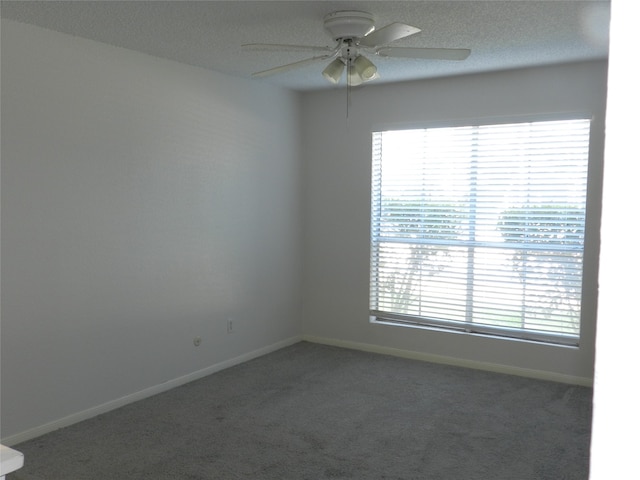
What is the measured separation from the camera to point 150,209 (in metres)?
4.22

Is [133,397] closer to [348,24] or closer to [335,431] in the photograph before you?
[335,431]

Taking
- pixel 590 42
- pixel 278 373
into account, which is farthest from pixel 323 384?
pixel 590 42

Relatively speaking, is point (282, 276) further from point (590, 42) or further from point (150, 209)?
point (590, 42)

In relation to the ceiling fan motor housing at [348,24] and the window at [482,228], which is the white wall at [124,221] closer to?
the window at [482,228]

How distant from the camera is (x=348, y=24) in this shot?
318cm

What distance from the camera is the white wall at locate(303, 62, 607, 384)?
4465mm

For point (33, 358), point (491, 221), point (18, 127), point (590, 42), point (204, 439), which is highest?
point (590, 42)

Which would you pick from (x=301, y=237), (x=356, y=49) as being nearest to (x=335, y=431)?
(x=356, y=49)

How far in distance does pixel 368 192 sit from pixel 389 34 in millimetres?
2686

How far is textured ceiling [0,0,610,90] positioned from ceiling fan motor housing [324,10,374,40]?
40 millimetres

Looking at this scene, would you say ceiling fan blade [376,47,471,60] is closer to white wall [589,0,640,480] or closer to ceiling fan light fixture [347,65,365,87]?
ceiling fan light fixture [347,65,365,87]

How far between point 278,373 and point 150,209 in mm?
1729

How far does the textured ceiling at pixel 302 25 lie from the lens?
306cm

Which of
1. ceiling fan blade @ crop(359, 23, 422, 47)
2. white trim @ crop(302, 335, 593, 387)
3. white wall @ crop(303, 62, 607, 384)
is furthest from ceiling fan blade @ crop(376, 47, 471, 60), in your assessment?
white trim @ crop(302, 335, 593, 387)
